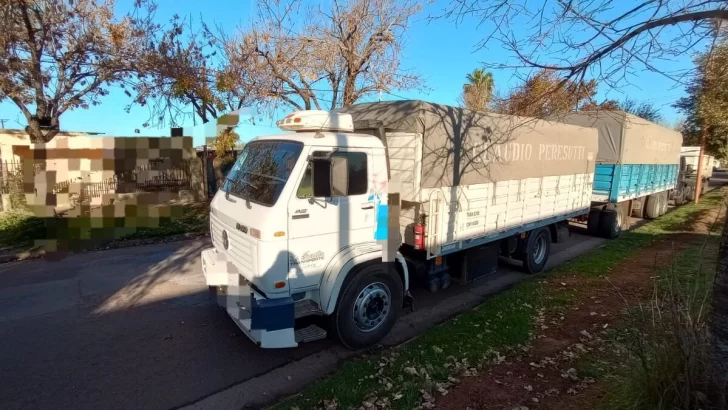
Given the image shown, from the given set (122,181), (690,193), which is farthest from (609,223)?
(122,181)

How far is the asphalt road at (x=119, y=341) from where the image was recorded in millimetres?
3572

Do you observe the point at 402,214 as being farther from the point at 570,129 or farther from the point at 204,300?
the point at 570,129

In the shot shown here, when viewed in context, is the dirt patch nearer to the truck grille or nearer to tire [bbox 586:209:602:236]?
the truck grille

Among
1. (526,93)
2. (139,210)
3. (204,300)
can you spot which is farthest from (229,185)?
(139,210)

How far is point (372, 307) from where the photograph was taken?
178 inches

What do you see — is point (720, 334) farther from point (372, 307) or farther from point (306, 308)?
point (306, 308)

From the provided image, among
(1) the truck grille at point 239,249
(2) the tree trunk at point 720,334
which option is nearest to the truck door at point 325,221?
(1) the truck grille at point 239,249

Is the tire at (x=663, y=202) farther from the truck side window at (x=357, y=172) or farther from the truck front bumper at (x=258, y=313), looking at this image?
the truck front bumper at (x=258, y=313)

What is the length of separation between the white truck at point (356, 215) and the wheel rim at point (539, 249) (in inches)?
63.7

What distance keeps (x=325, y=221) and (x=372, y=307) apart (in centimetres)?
129

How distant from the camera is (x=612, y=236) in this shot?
33.6 feet

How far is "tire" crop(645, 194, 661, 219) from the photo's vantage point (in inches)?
524

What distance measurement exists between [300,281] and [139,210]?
10438 millimetres

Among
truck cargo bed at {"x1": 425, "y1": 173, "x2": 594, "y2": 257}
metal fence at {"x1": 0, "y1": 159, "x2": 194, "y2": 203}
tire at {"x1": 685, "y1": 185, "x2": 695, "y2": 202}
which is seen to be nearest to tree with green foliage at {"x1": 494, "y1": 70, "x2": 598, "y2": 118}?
truck cargo bed at {"x1": 425, "y1": 173, "x2": 594, "y2": 257}
